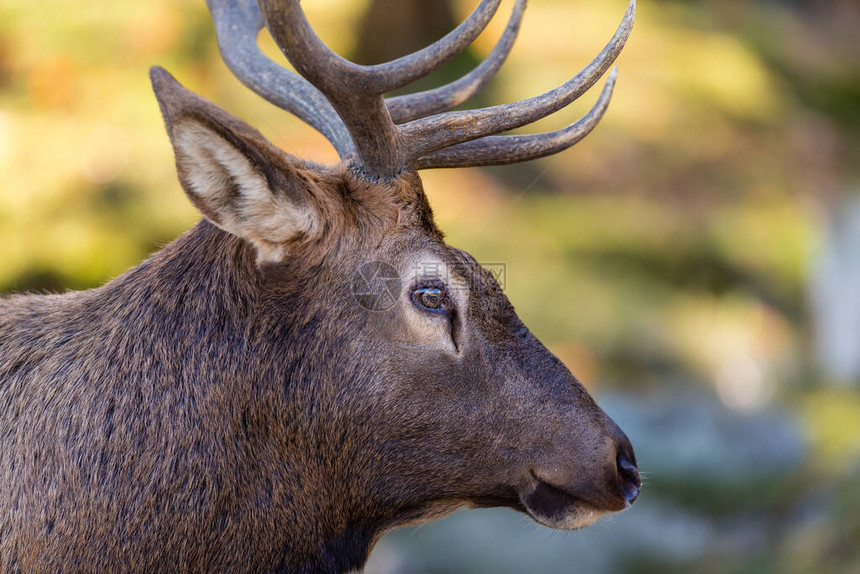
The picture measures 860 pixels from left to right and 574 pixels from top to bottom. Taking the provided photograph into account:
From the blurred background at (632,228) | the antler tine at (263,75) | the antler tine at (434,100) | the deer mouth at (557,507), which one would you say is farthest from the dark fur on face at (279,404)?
the blurred background at (632,228)

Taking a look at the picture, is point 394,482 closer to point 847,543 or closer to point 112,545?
point 112,545

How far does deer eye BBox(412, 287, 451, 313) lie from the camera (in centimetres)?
297

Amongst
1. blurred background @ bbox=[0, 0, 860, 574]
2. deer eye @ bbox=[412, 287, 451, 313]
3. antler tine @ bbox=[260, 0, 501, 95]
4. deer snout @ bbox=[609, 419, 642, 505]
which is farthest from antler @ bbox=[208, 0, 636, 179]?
blurred background @ bbox=[0, 0, 860, 574]

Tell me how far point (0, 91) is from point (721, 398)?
726cm

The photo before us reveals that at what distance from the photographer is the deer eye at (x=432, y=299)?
297 centimetres

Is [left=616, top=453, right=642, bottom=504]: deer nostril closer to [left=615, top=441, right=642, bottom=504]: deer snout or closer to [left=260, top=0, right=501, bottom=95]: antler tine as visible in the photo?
[left=615, top=441, right=642, bottom=504]: deer snout

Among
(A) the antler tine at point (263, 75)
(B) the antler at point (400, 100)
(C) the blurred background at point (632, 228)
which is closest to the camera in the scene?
(B) the antler at point (400, 100)

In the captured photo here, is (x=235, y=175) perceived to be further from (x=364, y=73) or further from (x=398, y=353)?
(x=398, y=353)

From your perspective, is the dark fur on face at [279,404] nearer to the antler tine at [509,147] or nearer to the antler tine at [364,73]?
the antler tine at [364,73]

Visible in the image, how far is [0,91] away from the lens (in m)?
8.96

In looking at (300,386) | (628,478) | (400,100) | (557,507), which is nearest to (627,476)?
(628,478)

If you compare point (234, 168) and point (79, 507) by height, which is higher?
point (234, 168)

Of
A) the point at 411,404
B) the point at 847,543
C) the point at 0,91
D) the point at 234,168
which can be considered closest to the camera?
the point at 234,168

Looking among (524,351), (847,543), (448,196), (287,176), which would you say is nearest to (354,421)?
(524,351)
